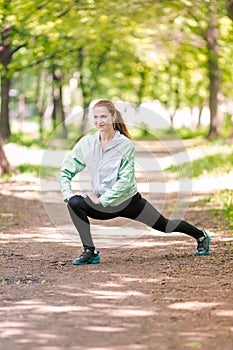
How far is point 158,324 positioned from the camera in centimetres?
603

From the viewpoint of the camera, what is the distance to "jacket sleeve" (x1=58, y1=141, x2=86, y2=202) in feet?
27.8

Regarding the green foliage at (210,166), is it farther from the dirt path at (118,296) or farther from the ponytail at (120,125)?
the ponytail at (120,125)

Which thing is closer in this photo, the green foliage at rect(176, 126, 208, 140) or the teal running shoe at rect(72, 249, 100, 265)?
the teal running shoe at rect(72, 249, 100, 265)

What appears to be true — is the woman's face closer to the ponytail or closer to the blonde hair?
the blonde hair

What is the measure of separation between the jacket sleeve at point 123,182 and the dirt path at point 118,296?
754mm

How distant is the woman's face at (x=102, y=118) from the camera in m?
8.45

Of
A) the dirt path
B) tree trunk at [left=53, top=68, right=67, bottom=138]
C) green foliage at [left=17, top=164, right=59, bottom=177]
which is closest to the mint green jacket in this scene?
the dirt path

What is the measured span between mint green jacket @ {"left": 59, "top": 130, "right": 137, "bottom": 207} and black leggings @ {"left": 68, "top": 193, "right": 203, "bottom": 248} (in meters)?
0.12

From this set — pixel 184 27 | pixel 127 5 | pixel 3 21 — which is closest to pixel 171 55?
pixel 184 27

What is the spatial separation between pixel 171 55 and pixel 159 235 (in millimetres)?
30941

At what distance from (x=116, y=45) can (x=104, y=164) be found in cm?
2635

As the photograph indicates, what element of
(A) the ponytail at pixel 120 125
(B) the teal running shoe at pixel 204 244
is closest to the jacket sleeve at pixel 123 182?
(A) the ponytail at pixel 120 125

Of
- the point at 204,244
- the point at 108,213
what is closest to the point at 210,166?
the point at 204,244

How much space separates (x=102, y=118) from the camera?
8.46m
